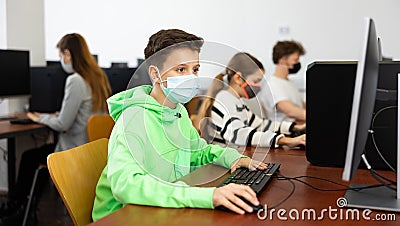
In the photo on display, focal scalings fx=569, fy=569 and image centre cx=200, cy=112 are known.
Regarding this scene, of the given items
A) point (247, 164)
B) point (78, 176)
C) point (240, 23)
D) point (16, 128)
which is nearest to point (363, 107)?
point (247, 164)

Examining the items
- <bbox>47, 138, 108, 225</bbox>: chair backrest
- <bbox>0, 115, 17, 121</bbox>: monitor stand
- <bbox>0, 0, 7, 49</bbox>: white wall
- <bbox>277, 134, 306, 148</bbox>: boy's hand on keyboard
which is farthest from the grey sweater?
<bbox>47, 138, 108, 225</bbox>: chair backrest

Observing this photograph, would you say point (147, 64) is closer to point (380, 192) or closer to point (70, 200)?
point (70, 200)

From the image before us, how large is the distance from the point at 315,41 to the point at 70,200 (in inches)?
182

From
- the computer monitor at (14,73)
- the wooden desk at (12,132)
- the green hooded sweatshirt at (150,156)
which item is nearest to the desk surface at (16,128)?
the wooden desk at (12,132)

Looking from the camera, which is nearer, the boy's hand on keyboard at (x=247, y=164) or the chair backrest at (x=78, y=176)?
the chair backrest at (x=78, y=176)

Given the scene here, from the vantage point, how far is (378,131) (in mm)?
1547

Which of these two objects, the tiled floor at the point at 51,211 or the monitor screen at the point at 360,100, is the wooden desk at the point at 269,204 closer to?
the monitor screen at the point at 360,100

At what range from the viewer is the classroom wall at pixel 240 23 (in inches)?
220

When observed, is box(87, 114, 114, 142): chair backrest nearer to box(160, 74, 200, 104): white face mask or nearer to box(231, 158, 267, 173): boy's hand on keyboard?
box(231, 158, 267, 173): boy's hand on keyboard

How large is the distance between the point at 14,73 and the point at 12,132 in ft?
2.18

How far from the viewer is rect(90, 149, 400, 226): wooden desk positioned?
3.73ft

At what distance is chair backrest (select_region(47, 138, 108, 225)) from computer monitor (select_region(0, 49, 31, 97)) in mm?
2076

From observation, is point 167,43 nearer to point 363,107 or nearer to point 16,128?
point 363,107

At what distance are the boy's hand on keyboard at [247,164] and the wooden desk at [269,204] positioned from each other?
0.04 meters
